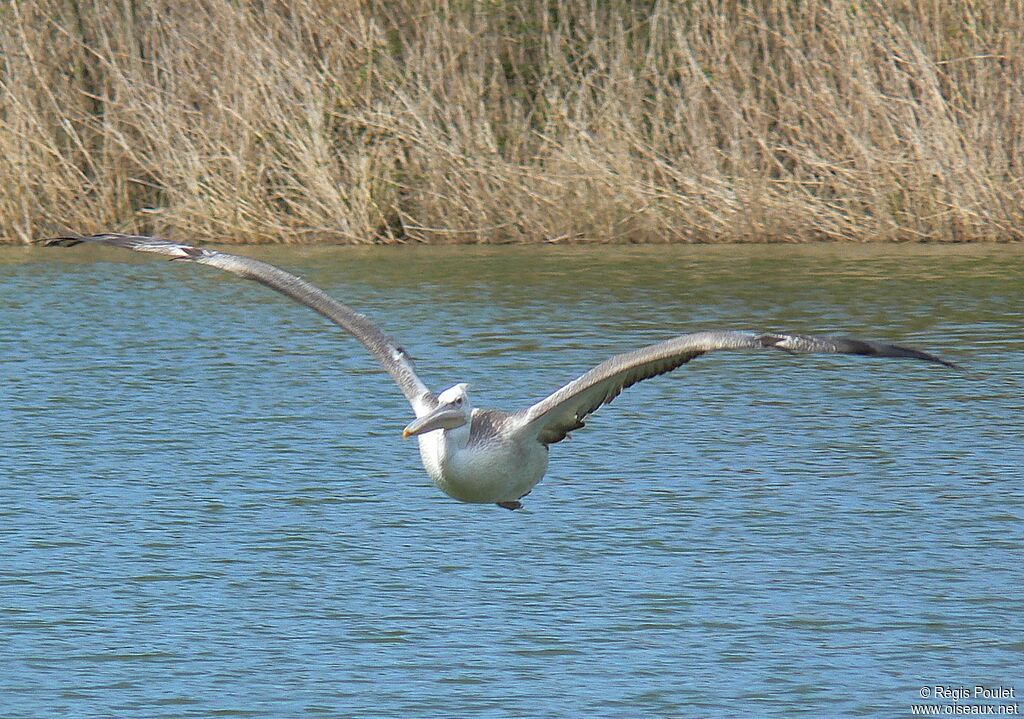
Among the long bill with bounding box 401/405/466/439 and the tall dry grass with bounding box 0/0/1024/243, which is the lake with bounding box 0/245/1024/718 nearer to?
the long bill with bounding box 401/405/466/439

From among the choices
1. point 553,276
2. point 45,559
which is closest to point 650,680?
point 45,559

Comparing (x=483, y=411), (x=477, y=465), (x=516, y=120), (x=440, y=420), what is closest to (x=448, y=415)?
(x=440, y=420)

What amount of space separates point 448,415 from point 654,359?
71 cm

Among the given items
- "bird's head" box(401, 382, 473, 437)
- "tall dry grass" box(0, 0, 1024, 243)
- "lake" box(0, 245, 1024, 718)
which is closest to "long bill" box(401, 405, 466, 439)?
"bird's head" box(401, 382, 473, 437)

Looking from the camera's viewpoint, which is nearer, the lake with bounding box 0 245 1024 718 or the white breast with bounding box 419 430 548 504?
the lake with bounding box 0 245 1024 718

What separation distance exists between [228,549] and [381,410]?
270 centimetres

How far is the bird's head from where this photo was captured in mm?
5562

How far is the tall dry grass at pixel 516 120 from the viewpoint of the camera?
46.0 ft

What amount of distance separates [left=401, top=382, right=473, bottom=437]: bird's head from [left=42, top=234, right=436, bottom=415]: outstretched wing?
14 cm

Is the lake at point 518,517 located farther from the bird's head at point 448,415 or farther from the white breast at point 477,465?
the bird's head at point 448,415

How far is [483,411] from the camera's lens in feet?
19.8

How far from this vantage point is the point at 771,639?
580cm

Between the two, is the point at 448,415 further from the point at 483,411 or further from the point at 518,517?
the point at 518,517

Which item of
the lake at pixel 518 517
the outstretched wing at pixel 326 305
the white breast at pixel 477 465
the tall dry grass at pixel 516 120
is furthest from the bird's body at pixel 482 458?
the tall dry grass at pixel 516 120
